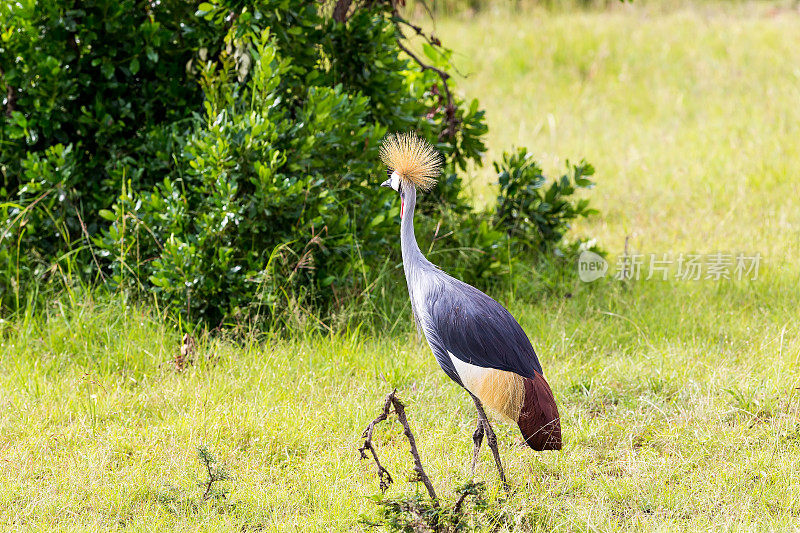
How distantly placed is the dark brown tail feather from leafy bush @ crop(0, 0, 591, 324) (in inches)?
66.0

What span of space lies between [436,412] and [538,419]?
2.99 ft

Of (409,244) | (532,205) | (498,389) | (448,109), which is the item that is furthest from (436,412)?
(448,109)

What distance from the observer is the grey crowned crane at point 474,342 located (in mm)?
3377

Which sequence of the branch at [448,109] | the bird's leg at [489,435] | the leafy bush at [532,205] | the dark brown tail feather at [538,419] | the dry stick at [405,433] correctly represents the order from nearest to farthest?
the dry stick at [405,433], the dark brown tail feather at [538,419], the bird's leg at [489,435], the branch at [448,109], the leafy bush at [532,205]

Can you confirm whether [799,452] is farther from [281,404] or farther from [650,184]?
[650,184]

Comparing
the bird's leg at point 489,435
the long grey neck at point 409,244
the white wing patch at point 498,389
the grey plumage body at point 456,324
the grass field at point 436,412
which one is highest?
the long grey neck at point 409,244

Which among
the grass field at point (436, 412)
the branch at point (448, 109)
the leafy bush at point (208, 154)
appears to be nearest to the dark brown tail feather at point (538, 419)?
the grass field at point (436, 412)

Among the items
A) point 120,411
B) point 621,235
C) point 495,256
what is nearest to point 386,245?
point 495,256

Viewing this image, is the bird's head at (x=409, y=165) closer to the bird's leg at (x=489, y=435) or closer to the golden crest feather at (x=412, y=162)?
the golden crest feather at (x=412, y=162)

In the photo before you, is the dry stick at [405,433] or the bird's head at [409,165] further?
the bird's head at [409,165]

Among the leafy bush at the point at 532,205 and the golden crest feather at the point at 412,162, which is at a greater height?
the golden crest feather at the point at 412,162

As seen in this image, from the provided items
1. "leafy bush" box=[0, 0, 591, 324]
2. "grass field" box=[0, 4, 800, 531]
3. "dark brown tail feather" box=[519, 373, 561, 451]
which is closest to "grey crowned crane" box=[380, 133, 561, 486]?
"dark brown tail feather" box=[519, 373, 561, 451]

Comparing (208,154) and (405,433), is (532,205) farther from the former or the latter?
(405,433)

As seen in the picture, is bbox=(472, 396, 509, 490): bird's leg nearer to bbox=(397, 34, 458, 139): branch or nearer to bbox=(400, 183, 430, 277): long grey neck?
bbox=(400, 183, 430, 277): long grey neck
